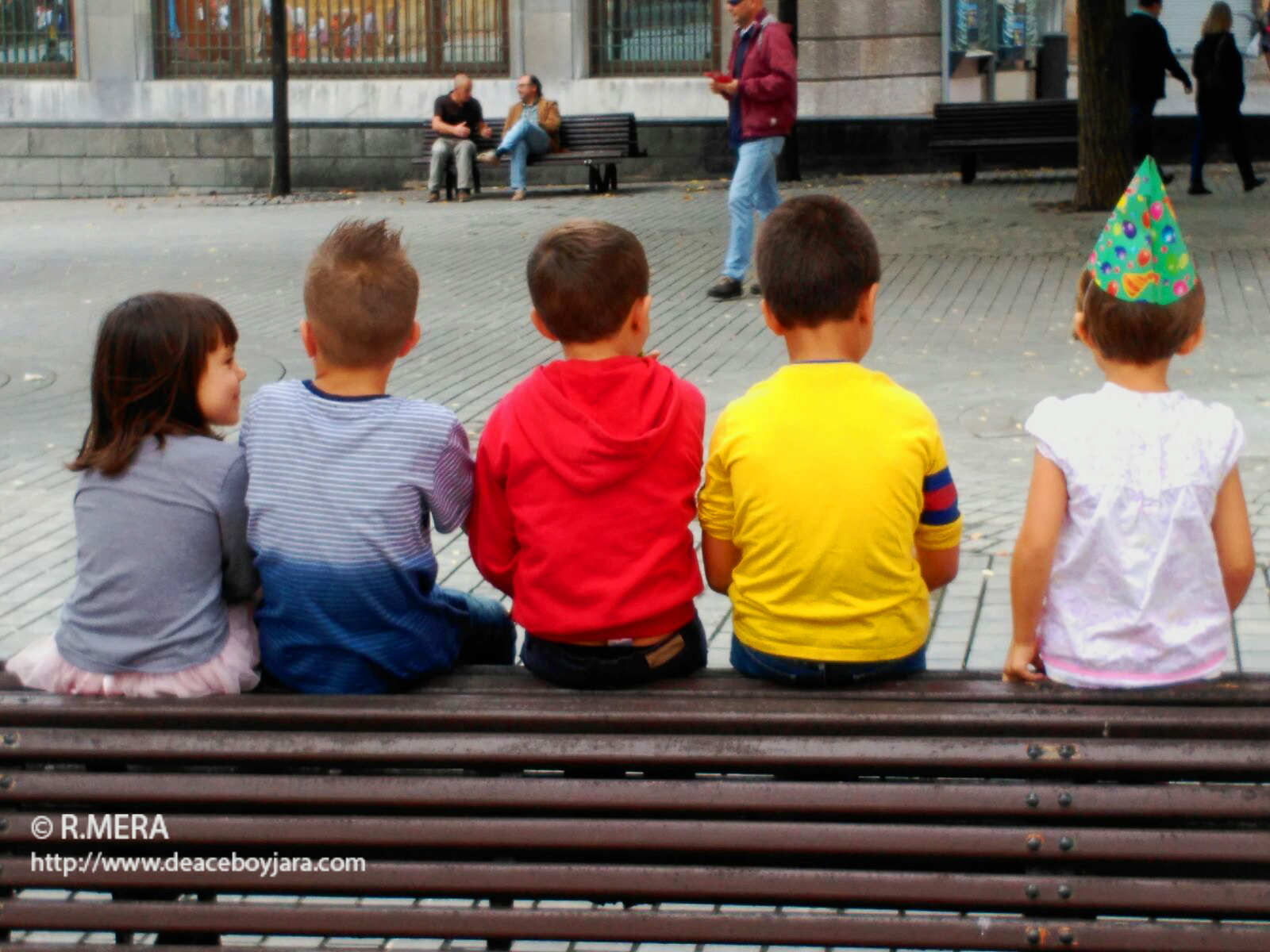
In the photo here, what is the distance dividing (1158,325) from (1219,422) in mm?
187

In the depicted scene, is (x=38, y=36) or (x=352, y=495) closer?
(x=352, y=495)

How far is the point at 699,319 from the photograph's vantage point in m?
10.8

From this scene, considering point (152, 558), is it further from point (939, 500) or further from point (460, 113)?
point (460, 113)

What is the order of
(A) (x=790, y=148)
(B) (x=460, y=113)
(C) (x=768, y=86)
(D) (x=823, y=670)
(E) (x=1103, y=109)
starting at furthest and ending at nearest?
(B) (x=460, y=113) → (A) (x=790, y=148) → (E) (x=1103, y=109) → (C) (x=768, y=86) → (D) (x=823, y=670)

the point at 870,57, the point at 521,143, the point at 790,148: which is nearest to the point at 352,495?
the point at 790,148

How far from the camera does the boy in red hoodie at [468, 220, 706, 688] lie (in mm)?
3092

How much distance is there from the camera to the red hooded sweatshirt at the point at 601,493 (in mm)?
3084

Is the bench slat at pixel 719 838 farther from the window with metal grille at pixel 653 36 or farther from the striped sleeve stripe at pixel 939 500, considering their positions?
the window with metal grille at pixel 653 36

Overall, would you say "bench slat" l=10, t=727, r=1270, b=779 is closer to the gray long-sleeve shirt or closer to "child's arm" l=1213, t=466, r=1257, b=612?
the gray long-sleeve shirt

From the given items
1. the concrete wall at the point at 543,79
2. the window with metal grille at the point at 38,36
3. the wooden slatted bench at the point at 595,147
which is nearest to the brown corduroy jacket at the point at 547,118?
the wooden slatted bench at the point at 595,147

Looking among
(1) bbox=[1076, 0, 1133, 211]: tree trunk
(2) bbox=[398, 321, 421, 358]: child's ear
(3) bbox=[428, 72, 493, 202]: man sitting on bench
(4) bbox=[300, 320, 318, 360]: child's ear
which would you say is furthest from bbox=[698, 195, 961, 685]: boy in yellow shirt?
(3) bbox=[428, 72, 493, 202]: man sitting on bench

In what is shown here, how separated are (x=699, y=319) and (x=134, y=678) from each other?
311 inches

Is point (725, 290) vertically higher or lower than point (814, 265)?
lower

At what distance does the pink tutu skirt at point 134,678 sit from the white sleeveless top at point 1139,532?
1.39 meters
